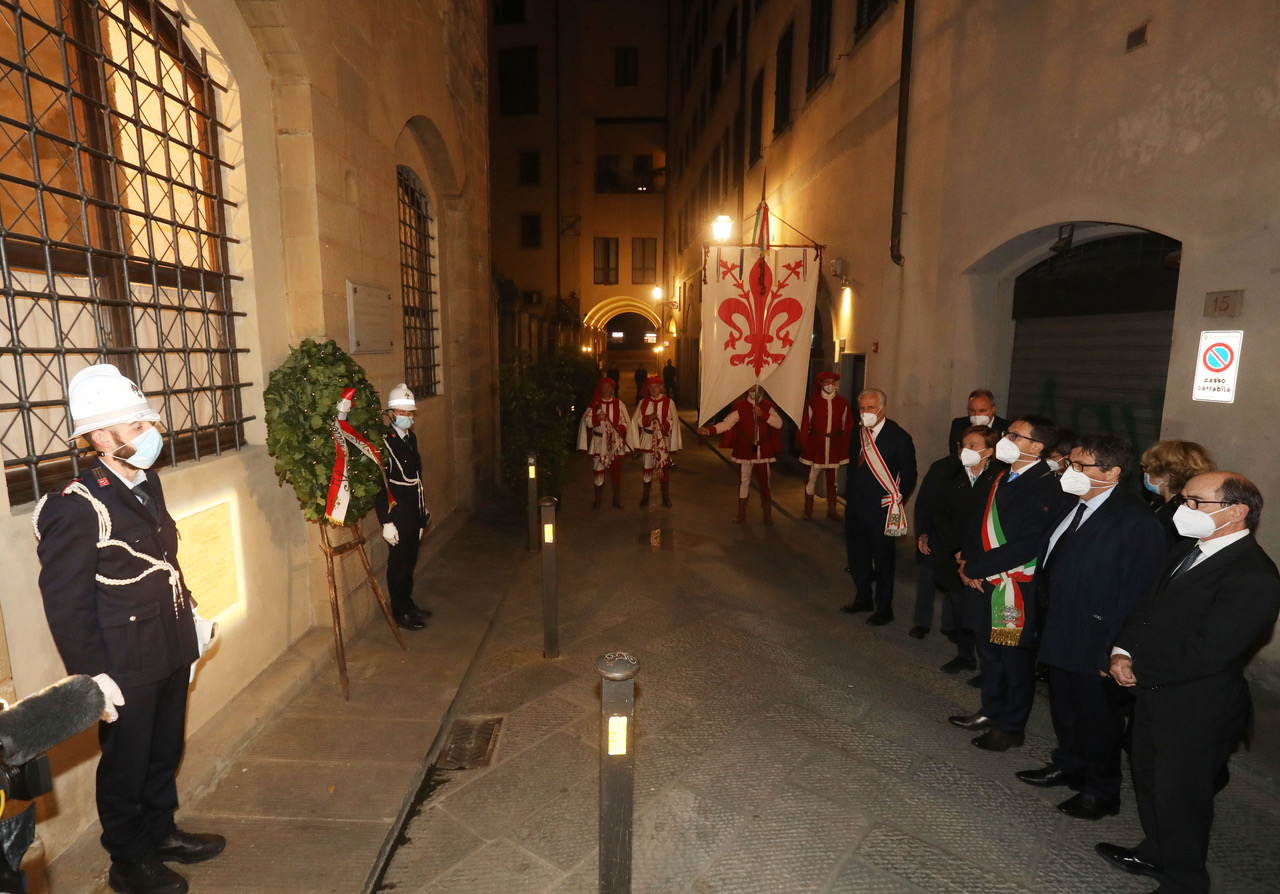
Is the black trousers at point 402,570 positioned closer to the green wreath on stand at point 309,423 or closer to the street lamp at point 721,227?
the green wreath on stand at point 309,423

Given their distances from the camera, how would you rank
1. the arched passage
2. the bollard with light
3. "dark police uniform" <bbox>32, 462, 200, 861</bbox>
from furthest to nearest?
1. the arched passage
2. the bollard with light
3. "dark police uniform" <bbox>32, 462, 200, 861</bbox>

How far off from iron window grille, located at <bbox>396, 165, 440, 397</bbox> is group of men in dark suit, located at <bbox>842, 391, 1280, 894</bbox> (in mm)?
6123

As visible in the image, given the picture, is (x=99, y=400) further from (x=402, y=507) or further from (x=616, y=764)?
(x=402, y=507)

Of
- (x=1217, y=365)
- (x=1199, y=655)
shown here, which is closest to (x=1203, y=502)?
(x=1199, y=655)

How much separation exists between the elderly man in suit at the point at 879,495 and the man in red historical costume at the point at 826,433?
325 cm

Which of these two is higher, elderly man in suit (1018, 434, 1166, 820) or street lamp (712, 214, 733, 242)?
street lamp (712, 214, 733, 242)

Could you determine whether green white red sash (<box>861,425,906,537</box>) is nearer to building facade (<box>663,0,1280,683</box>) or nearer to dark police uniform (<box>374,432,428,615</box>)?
building facade (<box>663,0,1280,683</box>)

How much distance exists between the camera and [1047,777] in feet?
12.3

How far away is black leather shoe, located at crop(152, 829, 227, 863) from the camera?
3062 millimetres

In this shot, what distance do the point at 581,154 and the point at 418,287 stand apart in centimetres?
2350

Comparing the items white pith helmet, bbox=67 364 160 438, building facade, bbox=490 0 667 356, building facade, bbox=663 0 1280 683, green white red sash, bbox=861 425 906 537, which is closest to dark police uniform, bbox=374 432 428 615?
white pith helmet, bbox=67 364 160 438

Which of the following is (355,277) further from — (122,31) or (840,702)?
(840,702)

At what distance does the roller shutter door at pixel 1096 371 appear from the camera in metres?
5.79

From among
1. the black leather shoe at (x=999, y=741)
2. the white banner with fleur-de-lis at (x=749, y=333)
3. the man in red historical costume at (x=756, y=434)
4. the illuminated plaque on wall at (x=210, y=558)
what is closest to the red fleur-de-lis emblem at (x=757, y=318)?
the white banner with fleur-de-lis at (x=749, y=333)
